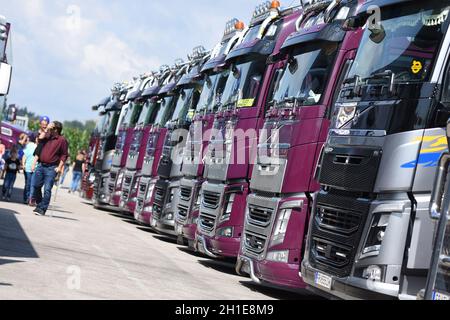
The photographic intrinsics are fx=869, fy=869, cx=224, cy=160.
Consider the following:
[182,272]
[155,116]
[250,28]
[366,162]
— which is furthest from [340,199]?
[155,116]

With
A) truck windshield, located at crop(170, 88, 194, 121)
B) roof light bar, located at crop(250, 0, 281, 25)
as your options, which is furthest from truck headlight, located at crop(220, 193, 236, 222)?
truck windshield, located at crop(170, 88, 194, 121)

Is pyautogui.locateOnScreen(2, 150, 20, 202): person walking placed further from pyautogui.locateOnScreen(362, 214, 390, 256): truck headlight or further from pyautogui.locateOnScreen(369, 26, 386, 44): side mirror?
pyautogui.locateOnScreen(362, 214, 390, 256): truck headlight

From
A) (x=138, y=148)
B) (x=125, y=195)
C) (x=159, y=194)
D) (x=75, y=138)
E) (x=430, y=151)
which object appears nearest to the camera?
(x=430, y=151)

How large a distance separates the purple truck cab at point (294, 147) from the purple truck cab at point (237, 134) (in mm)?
962

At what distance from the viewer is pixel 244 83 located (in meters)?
13.1

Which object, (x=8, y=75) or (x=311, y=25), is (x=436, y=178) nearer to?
(x=311, y=25)

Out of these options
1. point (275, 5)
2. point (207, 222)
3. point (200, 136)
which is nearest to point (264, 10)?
point (275, 5)

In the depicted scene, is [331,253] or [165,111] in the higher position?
[165,111]

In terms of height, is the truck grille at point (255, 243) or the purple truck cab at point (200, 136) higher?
the purple truck cab at point (200, 136)

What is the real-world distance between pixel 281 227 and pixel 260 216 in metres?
0.68

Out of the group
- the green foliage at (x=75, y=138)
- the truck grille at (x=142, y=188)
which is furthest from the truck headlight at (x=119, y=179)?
the green foliage at (x=75, y=138)

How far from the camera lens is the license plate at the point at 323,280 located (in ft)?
28.4

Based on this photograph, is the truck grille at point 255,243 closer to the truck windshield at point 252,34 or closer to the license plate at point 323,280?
the license plate at point 323,280

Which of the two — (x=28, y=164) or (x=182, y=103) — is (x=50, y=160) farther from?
(x=28, y=164)
